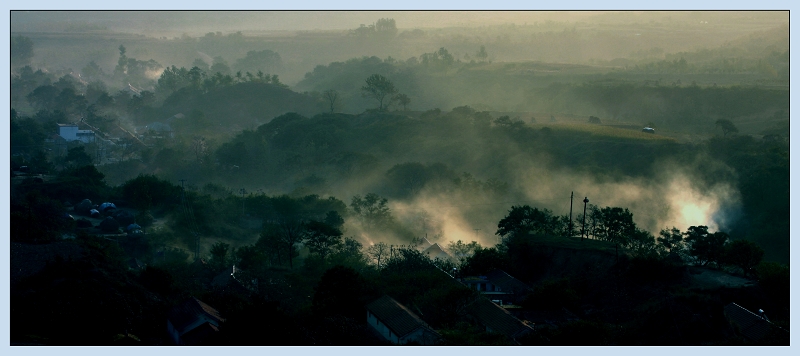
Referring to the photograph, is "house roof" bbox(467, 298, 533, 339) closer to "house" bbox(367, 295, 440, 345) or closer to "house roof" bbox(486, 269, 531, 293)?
"house" bbox(367, 295, 440, 345)

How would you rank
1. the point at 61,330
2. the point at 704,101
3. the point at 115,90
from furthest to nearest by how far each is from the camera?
the point at 115,90
the point at 704,101
the point at 61,330

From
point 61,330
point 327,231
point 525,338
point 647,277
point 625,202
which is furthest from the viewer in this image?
point 625,202

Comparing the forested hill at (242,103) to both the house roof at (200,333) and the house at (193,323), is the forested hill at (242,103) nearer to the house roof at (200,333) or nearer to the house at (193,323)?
the house at (193,323)

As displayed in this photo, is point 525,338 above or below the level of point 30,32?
below

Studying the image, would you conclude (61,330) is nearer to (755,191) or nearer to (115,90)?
(755,191)

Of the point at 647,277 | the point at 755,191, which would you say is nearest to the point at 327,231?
the point at 647,277

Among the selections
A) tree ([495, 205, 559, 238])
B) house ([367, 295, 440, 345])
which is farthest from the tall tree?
house ([367, 295, 440, 345])

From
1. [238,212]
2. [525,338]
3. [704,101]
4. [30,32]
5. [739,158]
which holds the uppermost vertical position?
[30,32]

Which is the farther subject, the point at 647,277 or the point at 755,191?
the point at 755,191
